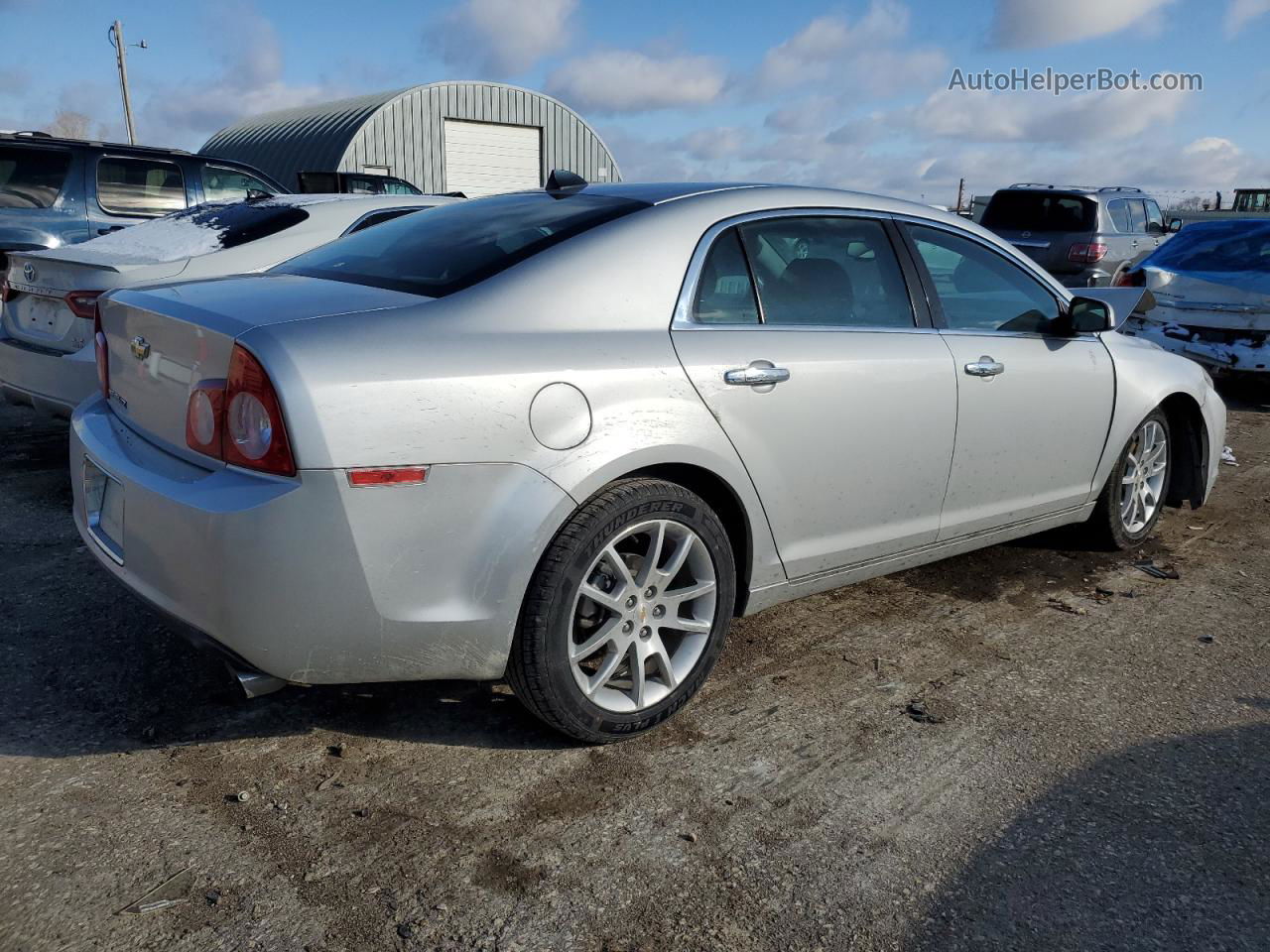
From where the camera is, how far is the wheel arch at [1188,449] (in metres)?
4.88

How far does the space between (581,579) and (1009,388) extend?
6.34 feet

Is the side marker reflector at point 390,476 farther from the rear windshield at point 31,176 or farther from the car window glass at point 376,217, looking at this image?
the rear windshield at point 31,176

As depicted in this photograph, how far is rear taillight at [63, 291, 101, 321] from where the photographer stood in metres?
4.76

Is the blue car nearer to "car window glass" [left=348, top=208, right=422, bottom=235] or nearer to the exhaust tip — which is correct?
"car window glass" [left=348, top=208, right=422, bottom=235]

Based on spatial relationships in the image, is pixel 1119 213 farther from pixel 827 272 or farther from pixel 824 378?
pixel 824 378

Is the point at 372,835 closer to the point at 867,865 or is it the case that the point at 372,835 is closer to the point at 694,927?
the point at 694,927

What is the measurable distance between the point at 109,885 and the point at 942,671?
8.13 ft

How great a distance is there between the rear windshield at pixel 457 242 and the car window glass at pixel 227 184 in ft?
20.0

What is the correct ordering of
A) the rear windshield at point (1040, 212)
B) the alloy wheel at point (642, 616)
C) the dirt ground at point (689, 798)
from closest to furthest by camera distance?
the dirt ground at point (689, 798)
the alloy wheel at point (642, 616)
the rear windshield at point (1040, 212)

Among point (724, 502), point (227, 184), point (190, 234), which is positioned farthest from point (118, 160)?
point (724, 502)

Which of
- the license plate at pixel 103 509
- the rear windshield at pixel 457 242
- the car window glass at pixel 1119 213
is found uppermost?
the car window glass at pixel 1119 213

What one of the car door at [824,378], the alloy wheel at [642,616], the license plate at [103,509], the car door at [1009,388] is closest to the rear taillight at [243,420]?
the license plate at [103,509]

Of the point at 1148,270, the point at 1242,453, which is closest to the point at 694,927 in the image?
the point at 1242,453

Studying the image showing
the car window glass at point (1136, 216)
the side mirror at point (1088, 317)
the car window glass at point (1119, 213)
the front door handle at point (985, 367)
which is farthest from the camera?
the car window glass at point (1136, 216)
